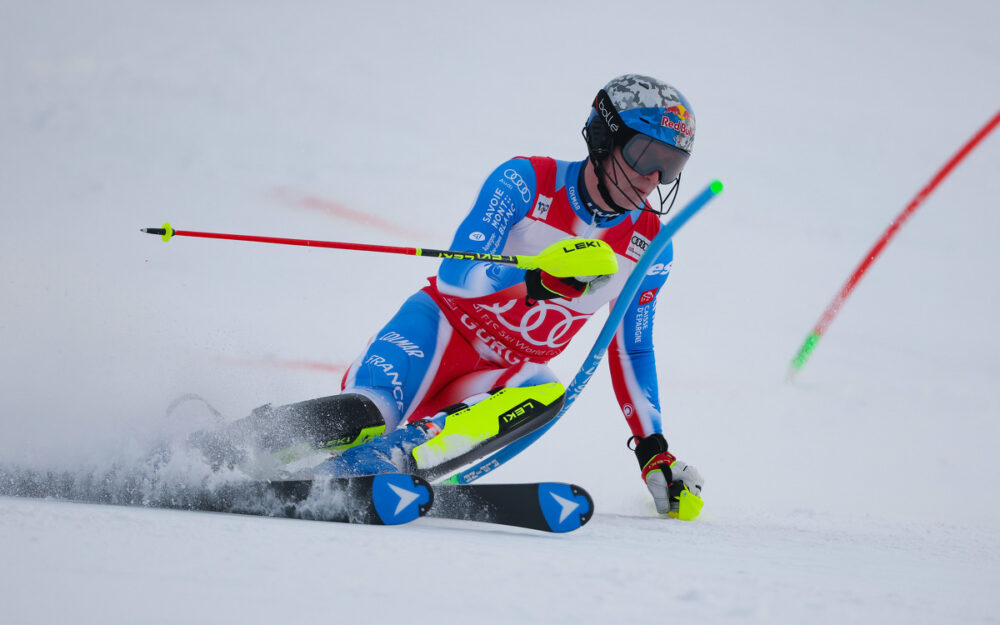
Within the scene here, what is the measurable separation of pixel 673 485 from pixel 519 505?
1.15m

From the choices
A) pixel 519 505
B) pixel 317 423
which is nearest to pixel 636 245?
pixel 519 505

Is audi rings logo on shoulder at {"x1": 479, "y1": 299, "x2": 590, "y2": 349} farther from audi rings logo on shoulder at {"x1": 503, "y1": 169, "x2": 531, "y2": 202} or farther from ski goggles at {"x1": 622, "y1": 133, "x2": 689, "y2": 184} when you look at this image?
ski goggles at {"x1": 622, "y1": 133, "x2": 689, "y2": 184}

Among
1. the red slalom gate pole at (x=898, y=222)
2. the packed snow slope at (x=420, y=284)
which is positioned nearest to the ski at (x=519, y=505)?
the packed snow slope at (x=420, y=284)

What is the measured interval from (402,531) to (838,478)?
390cm

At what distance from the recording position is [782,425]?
6.18 metres

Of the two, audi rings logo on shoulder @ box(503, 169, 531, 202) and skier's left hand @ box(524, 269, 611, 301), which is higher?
audi rings logo on shoulder @ box(503, 169, 531, 202)

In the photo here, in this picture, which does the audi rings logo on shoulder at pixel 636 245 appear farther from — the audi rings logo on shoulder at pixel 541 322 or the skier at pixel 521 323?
the audi rings logo on shoulder at pixel 541 322

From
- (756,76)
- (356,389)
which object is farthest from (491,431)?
(756,76)

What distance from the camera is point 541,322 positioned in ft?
10.1

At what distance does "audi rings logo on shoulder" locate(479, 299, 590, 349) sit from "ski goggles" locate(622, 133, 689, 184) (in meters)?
0.60

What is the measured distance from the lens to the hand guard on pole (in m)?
3.12

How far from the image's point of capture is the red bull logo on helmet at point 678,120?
2.87 meters

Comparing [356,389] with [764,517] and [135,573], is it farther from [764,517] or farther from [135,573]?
[764,517]

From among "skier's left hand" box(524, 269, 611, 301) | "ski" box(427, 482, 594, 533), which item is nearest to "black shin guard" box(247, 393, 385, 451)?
"ski" box(427, 482, 594, 533)
